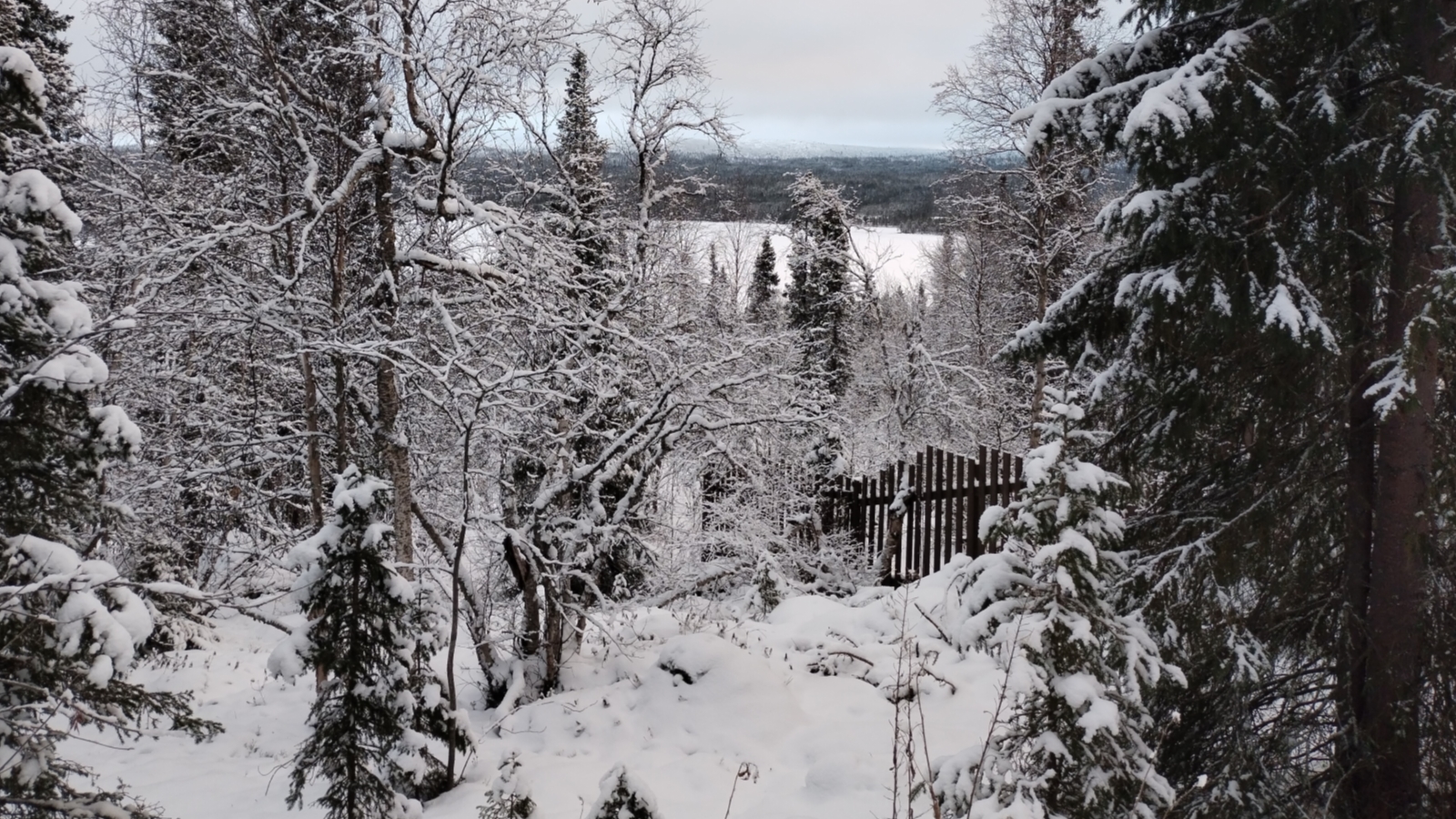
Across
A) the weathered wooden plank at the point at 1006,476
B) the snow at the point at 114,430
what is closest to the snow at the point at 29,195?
the snow at the point at 114,430

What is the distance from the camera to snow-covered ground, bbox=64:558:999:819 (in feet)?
18.2

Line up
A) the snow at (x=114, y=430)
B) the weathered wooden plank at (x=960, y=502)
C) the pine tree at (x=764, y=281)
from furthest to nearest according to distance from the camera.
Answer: the pine tree at (x=764, y=281) < the weathered wooden plank at (x=960, y=502) < the snow at (x=114, y=430)

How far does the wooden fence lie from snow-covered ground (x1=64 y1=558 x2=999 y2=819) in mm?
1212

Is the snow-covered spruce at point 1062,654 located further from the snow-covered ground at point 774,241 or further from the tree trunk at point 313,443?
the snow-covered ground at point 774,241

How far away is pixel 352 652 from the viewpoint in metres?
4.17

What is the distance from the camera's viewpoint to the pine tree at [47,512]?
3.36 m

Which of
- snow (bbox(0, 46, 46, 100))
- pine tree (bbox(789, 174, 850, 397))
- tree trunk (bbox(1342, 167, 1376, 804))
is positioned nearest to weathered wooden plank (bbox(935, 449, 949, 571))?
tree trunk (bbox(1342, 167, 1376, 804))

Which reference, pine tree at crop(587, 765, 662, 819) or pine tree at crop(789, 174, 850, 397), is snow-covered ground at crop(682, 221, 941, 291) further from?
pine tree at crop(587, 765, 662, 819)

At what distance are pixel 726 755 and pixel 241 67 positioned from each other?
22.9 ft

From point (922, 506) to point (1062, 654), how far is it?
7470 millimetres

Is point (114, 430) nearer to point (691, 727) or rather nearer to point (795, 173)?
point (691, 727)

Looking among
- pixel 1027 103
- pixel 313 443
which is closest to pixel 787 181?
pixel 1027 103

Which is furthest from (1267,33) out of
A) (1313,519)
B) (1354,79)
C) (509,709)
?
(509,709)

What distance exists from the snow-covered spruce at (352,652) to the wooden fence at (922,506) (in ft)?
18.1
